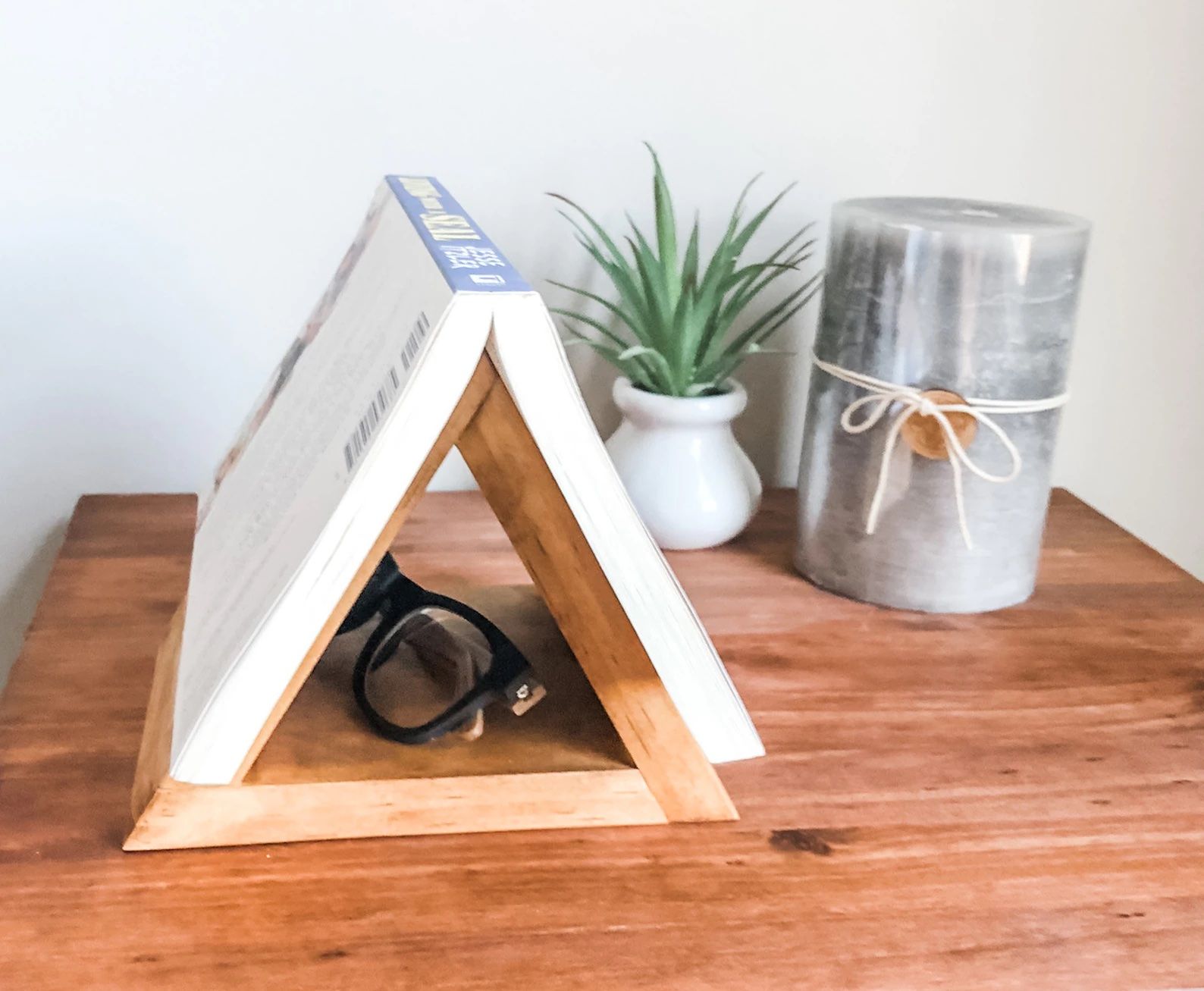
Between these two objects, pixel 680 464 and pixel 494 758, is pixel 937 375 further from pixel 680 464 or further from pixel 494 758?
pixel 494 758

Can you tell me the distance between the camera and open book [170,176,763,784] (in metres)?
0.38

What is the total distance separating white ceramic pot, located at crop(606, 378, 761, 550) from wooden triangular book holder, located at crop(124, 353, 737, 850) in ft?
0.85

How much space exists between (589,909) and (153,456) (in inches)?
21.2

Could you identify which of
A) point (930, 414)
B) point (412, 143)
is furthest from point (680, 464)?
point (412, 143)

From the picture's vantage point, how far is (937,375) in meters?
0.63

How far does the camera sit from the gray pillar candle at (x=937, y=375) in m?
0.61

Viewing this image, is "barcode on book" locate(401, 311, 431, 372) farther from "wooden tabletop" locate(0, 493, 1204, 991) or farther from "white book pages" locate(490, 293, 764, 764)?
"wooden tabletop" locate(0, 493, 1204, 991)

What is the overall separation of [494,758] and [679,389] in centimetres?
33

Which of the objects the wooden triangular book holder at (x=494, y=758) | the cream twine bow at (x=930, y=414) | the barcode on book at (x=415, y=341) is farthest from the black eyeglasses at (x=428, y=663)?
the cream twine bow at (x=930, y=414)

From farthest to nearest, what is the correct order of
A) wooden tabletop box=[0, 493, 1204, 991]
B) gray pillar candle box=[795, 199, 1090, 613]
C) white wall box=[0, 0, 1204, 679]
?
white wall box=[0, 0, 1204, 679] → gray pillar candle box=[795, 199, 1090, 613] → wooden tabletop box=[0, 493, 1204, 991]

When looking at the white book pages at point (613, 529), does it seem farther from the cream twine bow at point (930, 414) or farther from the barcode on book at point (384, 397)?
the cream twine bow at point (930, 414)

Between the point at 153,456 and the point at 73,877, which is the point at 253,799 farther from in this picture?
the point at 153,456

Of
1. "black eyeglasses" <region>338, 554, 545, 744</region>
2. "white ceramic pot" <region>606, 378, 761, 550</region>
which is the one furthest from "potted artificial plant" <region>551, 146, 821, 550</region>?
"black eyeglasses" <region>338, 554, 545, 744</region>

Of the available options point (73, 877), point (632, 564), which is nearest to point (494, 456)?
point (632, 564)
